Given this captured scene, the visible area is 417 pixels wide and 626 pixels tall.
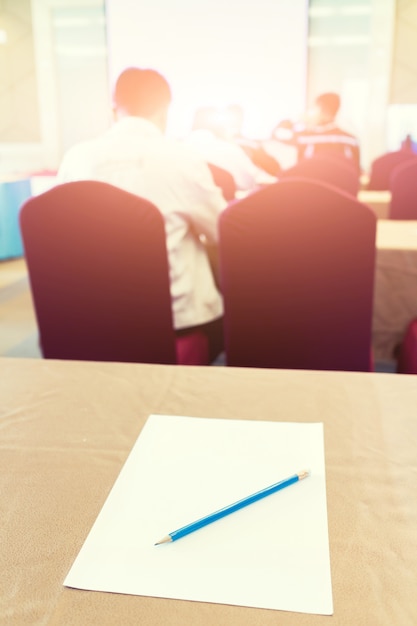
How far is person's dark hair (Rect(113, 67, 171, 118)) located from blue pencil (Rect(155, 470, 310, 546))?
1.81 m

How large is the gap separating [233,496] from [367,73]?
25.6 feet

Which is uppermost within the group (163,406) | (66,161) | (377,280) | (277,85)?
(277,85)

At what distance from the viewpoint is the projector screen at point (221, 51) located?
7.53 m

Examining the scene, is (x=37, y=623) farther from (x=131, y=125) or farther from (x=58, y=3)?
(x=58, y=3)

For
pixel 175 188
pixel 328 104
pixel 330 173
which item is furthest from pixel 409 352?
pixel 328 104

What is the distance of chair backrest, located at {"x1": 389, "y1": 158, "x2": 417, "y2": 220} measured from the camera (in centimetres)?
324

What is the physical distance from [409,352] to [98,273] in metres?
0.94

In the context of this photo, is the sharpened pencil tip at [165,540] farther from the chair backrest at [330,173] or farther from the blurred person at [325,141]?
the blurred person at [325,141]

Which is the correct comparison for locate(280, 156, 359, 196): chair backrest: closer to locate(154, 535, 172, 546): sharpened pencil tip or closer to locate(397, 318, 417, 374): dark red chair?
locate(397, 318, 417, 374): dark red chair

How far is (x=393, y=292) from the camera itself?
1974mm

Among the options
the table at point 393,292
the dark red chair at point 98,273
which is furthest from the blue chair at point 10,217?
the table at point 393,292

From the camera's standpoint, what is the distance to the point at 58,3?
798 cm

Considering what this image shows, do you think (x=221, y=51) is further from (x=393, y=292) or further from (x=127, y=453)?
(x=127, y=453)

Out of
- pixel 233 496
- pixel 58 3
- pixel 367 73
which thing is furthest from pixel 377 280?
pixel 58 3
